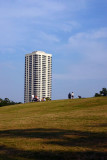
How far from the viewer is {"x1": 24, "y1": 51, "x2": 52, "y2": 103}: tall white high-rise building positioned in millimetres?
124506

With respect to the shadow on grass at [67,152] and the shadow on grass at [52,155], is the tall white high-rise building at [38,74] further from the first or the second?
the shadow on grass at [52,155]

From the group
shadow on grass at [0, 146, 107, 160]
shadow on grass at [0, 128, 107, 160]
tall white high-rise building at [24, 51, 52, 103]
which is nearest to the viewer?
shadow on grass at [0, 146, 107, 160]

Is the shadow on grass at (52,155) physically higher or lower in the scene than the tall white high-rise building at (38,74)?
lower

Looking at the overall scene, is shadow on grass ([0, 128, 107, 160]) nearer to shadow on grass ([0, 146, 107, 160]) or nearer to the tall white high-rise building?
shadow on grass ([0, 146, 107, 160])

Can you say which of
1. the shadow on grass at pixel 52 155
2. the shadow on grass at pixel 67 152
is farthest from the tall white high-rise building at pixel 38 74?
the shadow on grass at pixel 52 155

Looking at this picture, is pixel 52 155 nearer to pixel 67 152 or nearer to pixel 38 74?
pixel 67 152

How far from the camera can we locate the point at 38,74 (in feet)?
416

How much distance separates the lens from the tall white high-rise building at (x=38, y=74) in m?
125

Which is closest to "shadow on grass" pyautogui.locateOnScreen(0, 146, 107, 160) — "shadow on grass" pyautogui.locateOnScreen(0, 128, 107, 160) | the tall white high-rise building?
"shadow on grass" pyautogui.locateOnScreen(0, 128, 107, 160)

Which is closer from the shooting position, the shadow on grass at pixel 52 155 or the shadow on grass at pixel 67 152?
the shadow on grass at pixel 52 155

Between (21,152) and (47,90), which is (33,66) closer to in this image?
(47,90)

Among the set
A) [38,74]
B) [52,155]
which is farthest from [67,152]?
[38,74]

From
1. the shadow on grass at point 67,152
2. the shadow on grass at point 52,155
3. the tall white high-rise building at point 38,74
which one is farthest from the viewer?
the tall white high-rise building at point 38,74

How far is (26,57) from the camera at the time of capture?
133m
